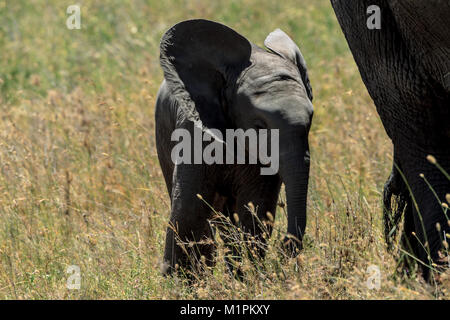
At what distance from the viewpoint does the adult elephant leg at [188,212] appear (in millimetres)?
5047

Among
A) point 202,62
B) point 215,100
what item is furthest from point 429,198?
point 202,62

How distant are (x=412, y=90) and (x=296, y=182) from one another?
789mm

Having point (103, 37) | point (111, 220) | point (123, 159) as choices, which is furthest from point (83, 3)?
point (111, 220)

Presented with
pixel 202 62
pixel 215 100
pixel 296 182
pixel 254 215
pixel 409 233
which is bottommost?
pixel 409 233

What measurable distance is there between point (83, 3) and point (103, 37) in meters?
1.65

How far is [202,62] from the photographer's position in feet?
16.8

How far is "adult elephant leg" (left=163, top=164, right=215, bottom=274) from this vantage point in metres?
5.05

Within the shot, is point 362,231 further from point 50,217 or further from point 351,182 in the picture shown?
point 50,217

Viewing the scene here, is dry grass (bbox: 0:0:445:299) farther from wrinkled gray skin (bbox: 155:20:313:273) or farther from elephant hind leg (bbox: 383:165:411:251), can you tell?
wrinkled gray skin (bbox: 155:20:313:273)

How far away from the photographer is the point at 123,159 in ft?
24.3

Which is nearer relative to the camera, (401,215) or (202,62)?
(202,62)

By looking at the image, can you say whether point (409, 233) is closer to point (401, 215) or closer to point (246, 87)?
point (401, 215)

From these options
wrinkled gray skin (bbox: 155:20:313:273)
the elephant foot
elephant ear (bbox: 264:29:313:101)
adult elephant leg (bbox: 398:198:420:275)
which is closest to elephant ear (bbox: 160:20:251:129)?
wrinkled gray skin (bbox: 155:20:313:273)

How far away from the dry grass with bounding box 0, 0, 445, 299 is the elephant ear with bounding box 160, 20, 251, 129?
843mm
